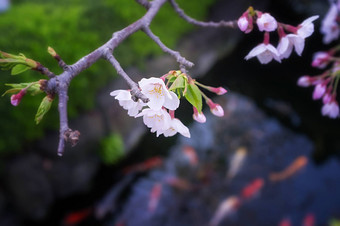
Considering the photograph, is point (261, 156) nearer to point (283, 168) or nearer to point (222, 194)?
point (283, 168)

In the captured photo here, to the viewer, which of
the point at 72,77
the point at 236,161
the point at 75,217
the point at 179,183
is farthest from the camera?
the point at 236,161

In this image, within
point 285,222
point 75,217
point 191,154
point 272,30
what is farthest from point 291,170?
point 272,30

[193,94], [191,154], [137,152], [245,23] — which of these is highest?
[137,152]

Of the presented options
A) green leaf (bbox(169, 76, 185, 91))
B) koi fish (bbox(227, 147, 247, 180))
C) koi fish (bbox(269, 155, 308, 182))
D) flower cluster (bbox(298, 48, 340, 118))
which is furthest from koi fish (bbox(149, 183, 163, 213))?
green leaf (bbox(169, 76, 185, 91))

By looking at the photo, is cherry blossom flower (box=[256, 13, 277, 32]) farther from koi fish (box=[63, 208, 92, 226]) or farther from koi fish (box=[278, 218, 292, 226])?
koi fish (box=[63, 208, 92, 226])

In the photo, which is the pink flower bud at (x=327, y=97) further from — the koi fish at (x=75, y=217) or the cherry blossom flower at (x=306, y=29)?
the koi fish at (x=75, y=217)

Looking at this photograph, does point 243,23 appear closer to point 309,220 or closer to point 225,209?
point 225,209

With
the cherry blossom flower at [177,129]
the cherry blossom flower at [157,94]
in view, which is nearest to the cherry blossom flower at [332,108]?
the cherry blossom flower at [177,129]

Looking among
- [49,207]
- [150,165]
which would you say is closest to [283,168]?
[150,165]
